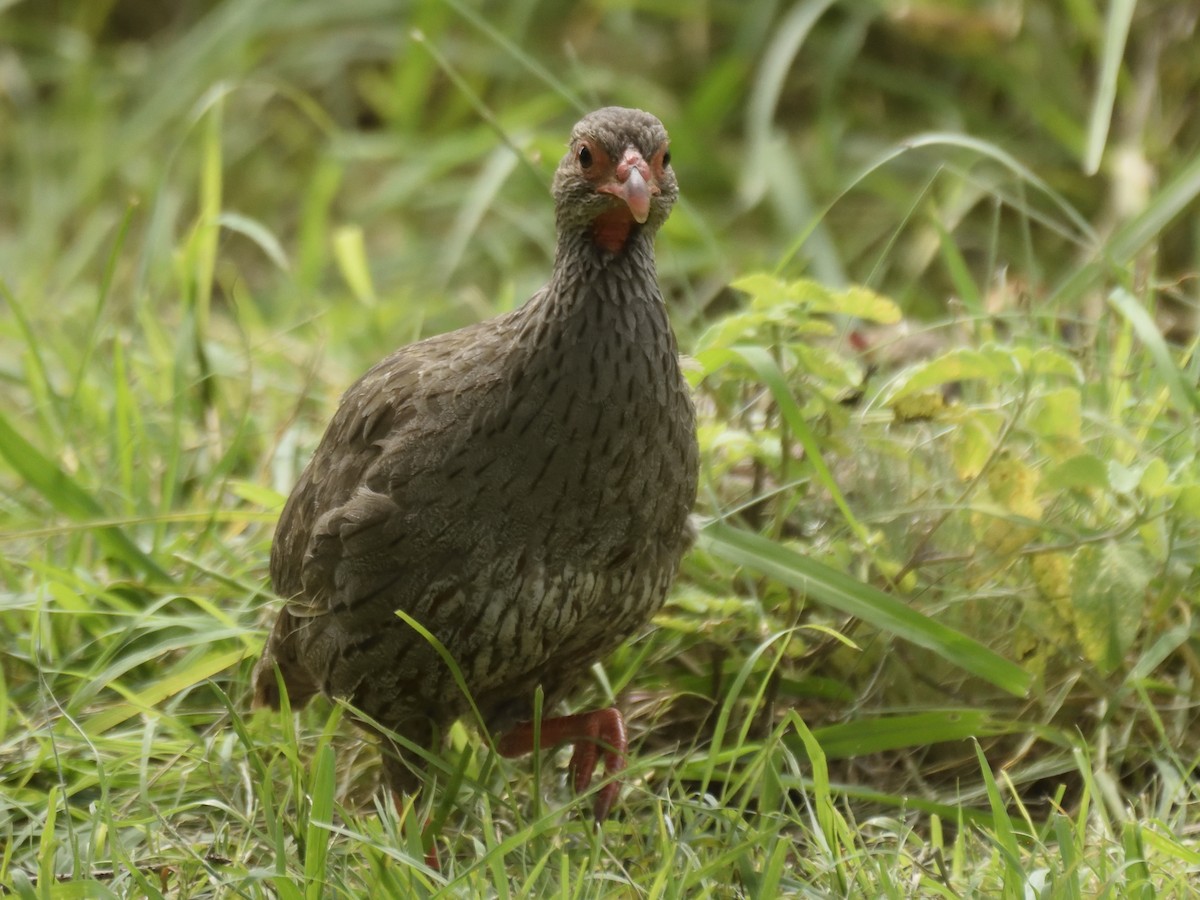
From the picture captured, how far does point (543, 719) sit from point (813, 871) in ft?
1.99

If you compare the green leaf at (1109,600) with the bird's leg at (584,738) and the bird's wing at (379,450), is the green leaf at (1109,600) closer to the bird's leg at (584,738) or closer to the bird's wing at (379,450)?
the bird's leg at (584,738)

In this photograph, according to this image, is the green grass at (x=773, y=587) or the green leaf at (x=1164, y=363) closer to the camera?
the green grass at (x=773, y=587)

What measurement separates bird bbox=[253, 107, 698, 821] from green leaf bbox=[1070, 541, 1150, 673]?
2.24 feet

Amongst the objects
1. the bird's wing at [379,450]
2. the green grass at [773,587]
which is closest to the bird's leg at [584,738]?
the green grass at [773,587]

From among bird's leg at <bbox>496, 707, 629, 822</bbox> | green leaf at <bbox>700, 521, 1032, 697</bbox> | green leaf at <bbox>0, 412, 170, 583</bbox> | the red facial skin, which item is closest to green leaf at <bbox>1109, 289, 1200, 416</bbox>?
green leaf at <bbox>700, 521, 1032, 697</bbox>

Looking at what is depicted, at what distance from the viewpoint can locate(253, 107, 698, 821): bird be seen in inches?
104

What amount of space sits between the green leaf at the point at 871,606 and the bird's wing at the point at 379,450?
560 millimetres

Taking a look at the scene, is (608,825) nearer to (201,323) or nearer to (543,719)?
(543,719)

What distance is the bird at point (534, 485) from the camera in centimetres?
265

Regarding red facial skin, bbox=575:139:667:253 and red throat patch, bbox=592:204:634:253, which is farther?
red throat patch, bbox=592:204:634:253

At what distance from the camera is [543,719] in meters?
3.03

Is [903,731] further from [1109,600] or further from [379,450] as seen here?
[379,450]

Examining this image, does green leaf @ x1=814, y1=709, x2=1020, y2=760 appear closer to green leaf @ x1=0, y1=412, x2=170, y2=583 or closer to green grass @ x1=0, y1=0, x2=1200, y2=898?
green grass @ x1=0, y1=0, x2=1200, y2=898

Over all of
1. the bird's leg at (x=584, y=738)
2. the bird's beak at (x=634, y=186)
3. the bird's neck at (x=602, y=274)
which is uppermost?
the bird's beak at (x=634, y=186)
